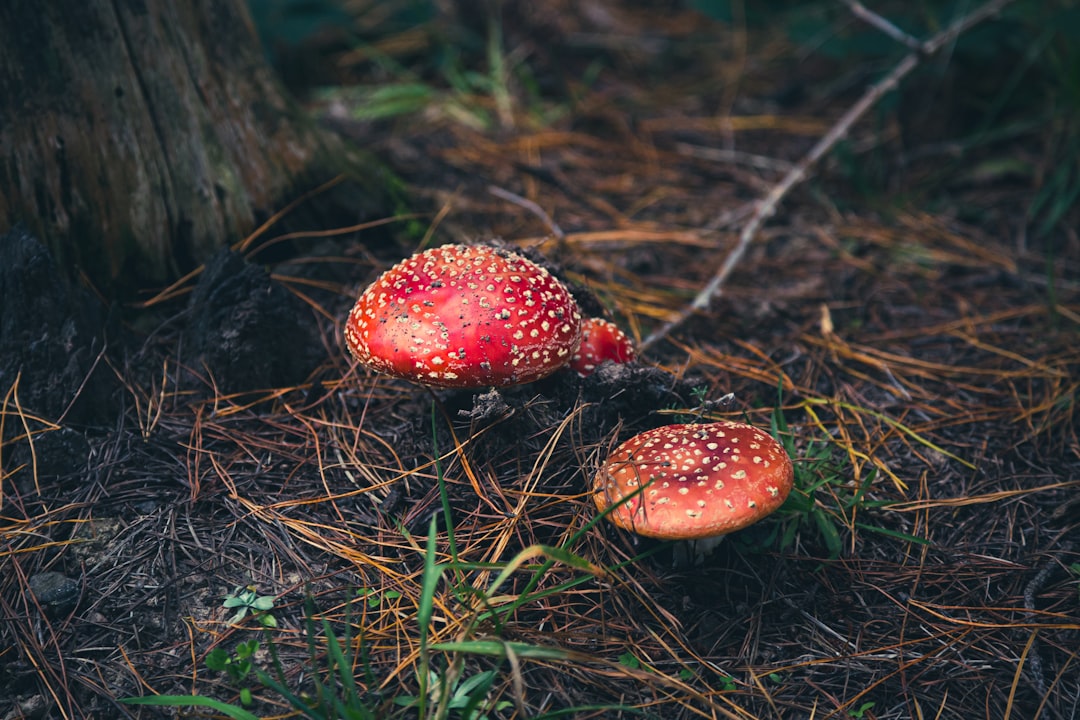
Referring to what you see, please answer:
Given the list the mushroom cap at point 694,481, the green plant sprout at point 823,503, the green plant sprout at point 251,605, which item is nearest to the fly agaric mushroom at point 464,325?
the mushroom cap at point 694,481

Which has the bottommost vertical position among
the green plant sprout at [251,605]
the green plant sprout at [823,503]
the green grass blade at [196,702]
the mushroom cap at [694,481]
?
the green plant sprout at [823,503]

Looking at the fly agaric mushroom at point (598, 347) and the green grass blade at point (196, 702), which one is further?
the fly agaric mushroom at point (598, 347)

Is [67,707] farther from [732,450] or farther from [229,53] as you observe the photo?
[229,53]

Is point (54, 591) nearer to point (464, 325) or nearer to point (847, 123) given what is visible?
point (464, 325)

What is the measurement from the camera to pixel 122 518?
2586 millimetres

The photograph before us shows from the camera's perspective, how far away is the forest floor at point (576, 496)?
2.22m

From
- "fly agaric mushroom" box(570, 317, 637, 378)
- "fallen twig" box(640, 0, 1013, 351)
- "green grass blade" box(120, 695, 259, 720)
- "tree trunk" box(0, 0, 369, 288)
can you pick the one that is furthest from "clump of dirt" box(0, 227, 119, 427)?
"fallen twig" box(640, 0, 1013, 351)

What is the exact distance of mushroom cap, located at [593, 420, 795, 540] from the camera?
7.11ft

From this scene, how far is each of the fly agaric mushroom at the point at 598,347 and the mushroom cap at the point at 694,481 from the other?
0.50m

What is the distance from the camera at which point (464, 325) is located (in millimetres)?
2436

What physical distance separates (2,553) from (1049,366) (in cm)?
435

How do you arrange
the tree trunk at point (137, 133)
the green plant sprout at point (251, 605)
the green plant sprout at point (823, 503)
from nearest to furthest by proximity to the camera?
the green plant sprout at point (251, 605)
the green plant sprout at point (823, 503)
the tree trunk at point (137, 133)

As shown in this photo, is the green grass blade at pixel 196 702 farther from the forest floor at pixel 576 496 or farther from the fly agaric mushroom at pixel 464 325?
the fly agaric mushroom at pixel 464 325

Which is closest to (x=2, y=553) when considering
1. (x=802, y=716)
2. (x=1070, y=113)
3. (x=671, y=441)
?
(x=671, y=441)
